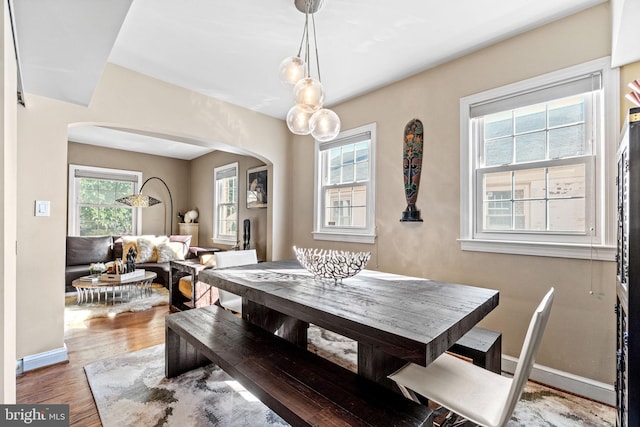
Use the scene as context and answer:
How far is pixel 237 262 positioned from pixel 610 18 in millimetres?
3329

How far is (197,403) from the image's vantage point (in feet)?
6.17

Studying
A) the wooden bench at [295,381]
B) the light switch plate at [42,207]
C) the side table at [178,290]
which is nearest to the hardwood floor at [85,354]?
the side table at [178,290]

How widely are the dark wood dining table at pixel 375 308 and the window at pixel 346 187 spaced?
1281 millimetres

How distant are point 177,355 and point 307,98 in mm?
2045

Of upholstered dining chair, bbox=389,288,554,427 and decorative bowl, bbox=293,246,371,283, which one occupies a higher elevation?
decorative bowl, bbox=293,246,371,283

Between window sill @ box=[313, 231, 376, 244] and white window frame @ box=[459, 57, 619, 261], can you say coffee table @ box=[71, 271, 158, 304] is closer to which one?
window sill @ box=[313, 231, 376, 244]

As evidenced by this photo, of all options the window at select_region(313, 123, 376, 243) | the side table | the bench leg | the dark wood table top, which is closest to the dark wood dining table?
the dark wood table top

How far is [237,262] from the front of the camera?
9.44 ft

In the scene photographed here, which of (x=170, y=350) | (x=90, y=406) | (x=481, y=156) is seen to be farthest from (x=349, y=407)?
(x=481, y=156)

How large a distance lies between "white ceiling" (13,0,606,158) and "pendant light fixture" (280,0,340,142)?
0.10 m

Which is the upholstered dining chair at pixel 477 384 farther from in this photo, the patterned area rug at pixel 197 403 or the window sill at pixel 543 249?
the window sill at pixel 543 249

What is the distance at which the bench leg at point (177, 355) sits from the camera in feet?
7.10

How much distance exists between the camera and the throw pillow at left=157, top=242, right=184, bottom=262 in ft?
17.2

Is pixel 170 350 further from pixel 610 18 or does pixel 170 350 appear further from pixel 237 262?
pixel 610 18
